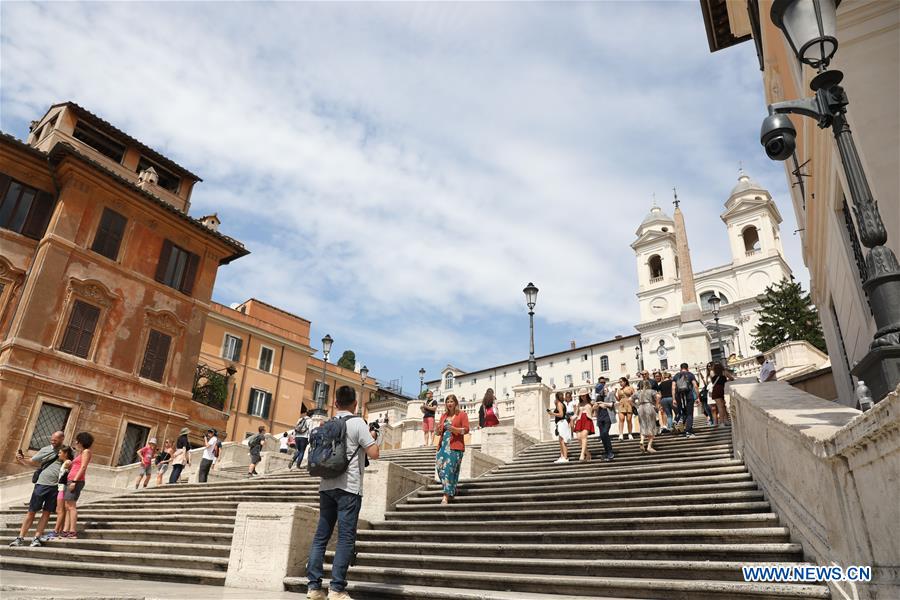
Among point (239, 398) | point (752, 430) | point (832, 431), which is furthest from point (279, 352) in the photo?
point (832, 431)

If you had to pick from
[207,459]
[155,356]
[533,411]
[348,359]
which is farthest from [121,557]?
[348,359]

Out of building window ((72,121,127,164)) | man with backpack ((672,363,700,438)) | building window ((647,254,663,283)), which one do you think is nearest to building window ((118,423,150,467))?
building window ((72,121,127,164))

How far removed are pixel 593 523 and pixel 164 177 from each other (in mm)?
27331

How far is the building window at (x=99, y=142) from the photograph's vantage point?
2416cm

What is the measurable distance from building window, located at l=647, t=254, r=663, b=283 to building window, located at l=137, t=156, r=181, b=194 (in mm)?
51851

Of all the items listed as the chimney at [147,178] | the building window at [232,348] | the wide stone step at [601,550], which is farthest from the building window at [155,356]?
the wide stone step at [601,550]

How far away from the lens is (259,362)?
36.9 m

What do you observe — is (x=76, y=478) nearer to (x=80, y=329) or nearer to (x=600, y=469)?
(x=600, y=469)

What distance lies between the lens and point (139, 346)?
22.3 meters

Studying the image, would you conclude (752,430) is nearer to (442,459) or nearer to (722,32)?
(442,459)

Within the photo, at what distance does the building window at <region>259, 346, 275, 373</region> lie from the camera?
37062mm

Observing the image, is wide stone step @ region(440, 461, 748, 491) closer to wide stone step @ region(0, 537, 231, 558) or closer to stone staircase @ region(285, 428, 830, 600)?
stone staircase @ region(285, 428, 830, 600)

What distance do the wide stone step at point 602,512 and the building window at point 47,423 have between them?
1608 cm

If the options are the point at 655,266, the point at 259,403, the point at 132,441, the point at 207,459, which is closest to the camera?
the point at 207,459
